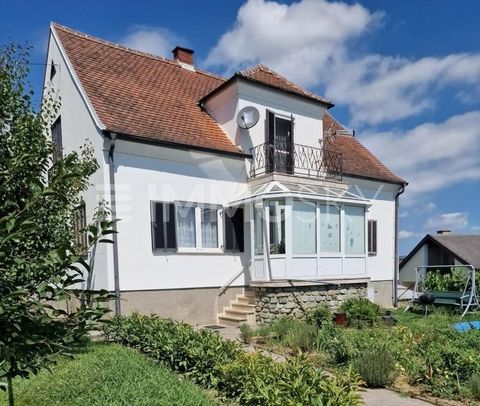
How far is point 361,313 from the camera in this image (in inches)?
421

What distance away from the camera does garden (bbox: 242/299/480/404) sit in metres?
5.17

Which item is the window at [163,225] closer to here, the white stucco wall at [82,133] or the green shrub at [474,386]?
the white stucco wall at [82,133]

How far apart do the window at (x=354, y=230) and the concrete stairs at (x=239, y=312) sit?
3867 millimetres

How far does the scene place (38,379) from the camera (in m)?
5.77

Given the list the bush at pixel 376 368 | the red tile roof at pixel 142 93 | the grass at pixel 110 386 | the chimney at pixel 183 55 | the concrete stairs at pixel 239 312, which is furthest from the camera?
the chimney at pixel 183 55

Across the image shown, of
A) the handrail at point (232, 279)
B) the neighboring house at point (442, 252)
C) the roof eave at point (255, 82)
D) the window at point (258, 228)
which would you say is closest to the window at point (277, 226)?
the window at point (258, 228)

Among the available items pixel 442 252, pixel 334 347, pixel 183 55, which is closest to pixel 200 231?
pixel 334 347

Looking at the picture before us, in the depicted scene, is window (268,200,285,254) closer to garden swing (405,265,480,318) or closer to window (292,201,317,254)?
window (292,201,317,254)

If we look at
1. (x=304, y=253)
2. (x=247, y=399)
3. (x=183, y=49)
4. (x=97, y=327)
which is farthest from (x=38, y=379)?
(x=183, y=49)

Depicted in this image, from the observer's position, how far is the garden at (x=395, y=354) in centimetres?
517

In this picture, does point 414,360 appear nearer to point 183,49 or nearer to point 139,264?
point 139,264

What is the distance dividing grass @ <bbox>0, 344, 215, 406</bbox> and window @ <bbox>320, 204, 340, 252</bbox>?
7646 mm

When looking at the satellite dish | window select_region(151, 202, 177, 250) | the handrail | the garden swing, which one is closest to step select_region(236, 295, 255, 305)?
the handrail

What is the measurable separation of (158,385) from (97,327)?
271 centimetres
